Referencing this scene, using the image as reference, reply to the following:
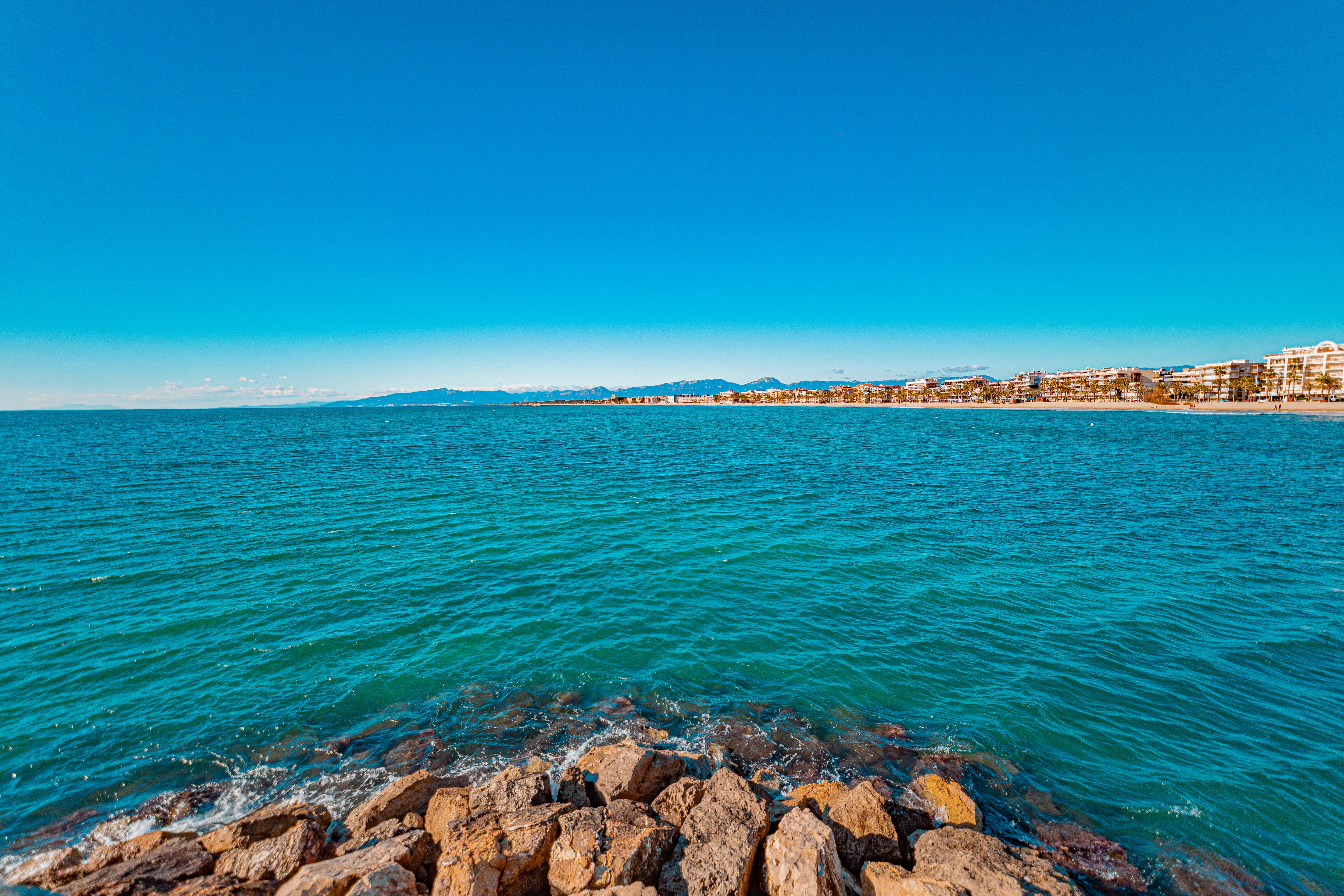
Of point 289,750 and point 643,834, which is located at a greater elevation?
point 643,834

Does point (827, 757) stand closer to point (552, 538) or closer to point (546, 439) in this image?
point (552, 538)

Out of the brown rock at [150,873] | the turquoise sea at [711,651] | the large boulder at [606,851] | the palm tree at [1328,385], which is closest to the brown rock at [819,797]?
the turquoise sea at [711,651]

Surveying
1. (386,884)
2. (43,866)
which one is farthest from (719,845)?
(43,866)

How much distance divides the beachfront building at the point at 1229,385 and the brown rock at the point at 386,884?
732 feet

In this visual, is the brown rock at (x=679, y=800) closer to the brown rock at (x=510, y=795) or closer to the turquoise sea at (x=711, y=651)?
the brown rock at (x=510, y=795)

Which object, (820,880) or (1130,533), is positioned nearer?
(820,880)

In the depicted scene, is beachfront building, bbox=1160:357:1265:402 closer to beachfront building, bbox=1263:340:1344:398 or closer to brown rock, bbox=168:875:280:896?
beachfront building, bbox=1263:340:1344:398

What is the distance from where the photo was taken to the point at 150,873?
7129 millimetres

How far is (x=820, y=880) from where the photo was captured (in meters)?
6.42

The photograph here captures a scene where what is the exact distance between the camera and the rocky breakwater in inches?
261

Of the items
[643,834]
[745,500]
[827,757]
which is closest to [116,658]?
[643,834]

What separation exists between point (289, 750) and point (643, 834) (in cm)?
844

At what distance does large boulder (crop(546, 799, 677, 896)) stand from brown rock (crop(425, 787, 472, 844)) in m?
1.83

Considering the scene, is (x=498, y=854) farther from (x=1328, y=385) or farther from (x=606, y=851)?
(x=1328, y=385)
